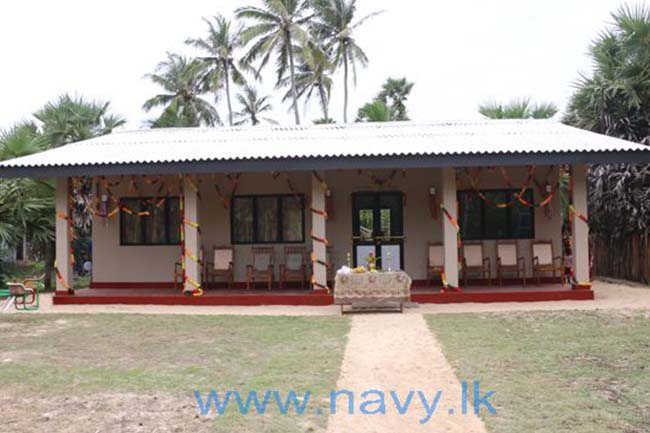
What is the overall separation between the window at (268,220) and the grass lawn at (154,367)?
11.8ft

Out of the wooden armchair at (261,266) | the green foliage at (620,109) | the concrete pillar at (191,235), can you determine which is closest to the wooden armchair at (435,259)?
the wooden armchair at (261,266)

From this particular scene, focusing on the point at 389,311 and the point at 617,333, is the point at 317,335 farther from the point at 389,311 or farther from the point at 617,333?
the point at 617,333

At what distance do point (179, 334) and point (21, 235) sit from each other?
7909mm

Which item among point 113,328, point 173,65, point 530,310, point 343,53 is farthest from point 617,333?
point 173,65

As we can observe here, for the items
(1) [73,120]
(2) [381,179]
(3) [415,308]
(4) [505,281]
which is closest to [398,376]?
(3) [415,308]

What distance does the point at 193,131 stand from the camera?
54.4 feet

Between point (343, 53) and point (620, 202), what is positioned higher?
point (343, 53)

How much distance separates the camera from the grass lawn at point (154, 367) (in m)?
5.07

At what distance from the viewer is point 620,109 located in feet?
52.6

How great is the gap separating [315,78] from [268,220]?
74.0 ft

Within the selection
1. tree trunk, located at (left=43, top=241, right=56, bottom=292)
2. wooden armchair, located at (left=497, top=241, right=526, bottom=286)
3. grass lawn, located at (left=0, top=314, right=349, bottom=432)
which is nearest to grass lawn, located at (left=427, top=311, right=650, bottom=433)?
grass lawn, located at (left=0, top=314, right=349, bottom=432)

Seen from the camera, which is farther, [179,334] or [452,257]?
[452,257]

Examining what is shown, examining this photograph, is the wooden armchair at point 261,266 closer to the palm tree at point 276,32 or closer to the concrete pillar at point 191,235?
the concrete pillar at point 191,235

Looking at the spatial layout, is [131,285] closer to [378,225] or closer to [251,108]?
[378,225]
